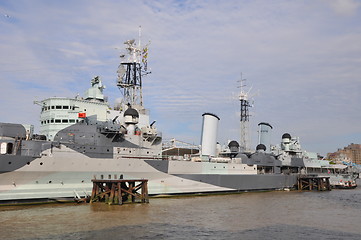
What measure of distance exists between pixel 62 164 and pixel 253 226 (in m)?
12.0

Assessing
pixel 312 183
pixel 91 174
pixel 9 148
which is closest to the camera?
pixel 9 148

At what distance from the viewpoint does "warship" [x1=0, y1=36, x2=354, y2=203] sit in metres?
18.6

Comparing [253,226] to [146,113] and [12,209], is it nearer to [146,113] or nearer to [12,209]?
[12,209]

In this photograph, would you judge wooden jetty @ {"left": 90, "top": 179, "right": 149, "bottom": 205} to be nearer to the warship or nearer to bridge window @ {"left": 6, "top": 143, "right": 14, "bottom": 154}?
the warship

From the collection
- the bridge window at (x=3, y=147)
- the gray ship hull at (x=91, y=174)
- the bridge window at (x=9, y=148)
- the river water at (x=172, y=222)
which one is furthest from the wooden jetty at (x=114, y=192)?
the bridge window at (x=3, y=147)

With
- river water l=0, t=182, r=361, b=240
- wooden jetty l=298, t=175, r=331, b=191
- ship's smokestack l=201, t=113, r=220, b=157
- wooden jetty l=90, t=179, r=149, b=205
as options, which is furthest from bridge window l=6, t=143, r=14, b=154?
wooden jetty l=298, t=175, r=331, b=191

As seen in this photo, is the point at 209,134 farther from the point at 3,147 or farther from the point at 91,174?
the point at 3,147

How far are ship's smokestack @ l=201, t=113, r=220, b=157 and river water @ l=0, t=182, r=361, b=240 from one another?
35.3 feet

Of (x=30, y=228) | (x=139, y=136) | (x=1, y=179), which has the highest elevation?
(x=139, y=136)

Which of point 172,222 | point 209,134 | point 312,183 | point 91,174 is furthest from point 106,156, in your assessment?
point 312,183

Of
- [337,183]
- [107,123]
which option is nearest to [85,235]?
[107,123]

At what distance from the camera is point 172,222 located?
49.4 ft

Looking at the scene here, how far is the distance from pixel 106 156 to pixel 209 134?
12.8 m

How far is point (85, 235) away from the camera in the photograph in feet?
39.3
